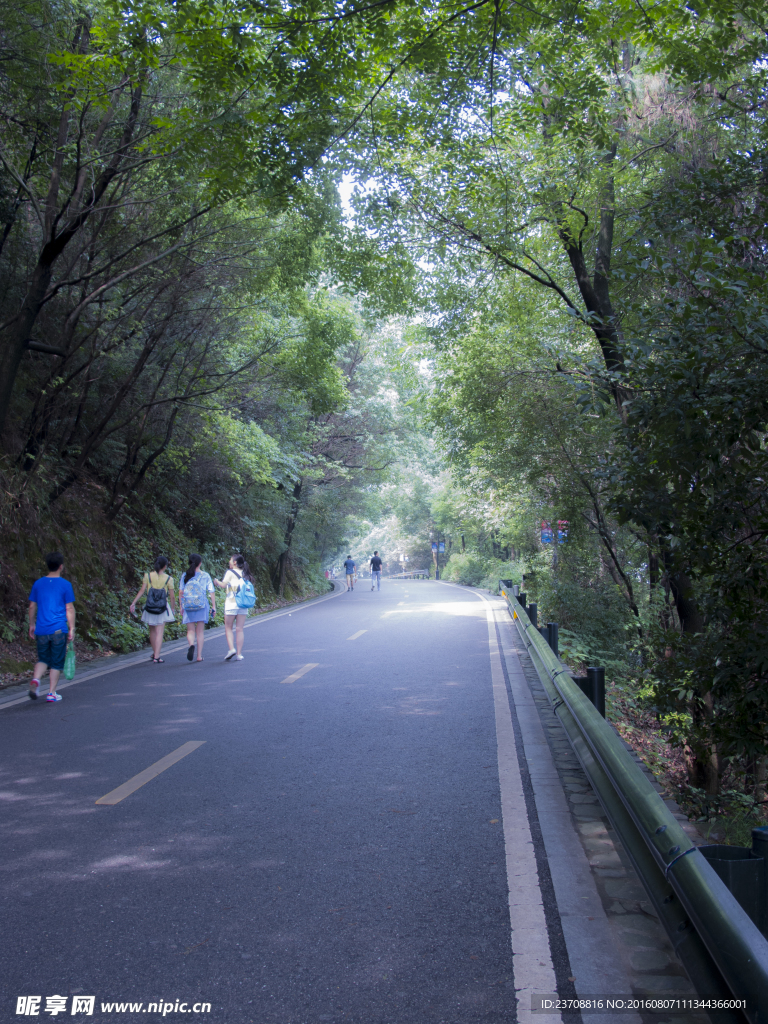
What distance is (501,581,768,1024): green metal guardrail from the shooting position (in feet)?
7.00

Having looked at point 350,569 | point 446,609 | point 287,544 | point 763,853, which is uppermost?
point 287,544

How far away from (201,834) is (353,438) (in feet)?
90.0

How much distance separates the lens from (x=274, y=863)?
4.10 metres

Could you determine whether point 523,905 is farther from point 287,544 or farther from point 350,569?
point 350,569

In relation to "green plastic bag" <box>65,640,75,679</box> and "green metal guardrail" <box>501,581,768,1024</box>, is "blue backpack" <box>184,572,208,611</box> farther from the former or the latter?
"green metal guardrail" <box>501,581,768,1024</box>

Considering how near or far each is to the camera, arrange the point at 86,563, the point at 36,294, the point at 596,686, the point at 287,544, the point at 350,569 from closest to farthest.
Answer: the point at 596,686 → the point at 36,294 → the point at 86,563 → the point at 287,544 → the point at 350,569

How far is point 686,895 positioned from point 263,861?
7.90ft

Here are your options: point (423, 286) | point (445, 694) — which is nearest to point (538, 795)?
point (445, 694)

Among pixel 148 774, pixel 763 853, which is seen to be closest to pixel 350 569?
pixel 148 774

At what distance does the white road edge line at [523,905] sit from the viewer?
2967mm

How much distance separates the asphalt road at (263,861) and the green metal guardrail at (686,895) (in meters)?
0.72

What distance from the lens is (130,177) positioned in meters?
11.7

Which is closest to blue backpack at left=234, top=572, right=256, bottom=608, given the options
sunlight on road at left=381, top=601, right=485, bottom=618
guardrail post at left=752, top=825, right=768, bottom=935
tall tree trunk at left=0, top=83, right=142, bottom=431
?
tall tree trunk at left=0, top=83, right=142, bottom=431

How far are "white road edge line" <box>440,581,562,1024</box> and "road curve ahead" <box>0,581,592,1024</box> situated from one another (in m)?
0.01
